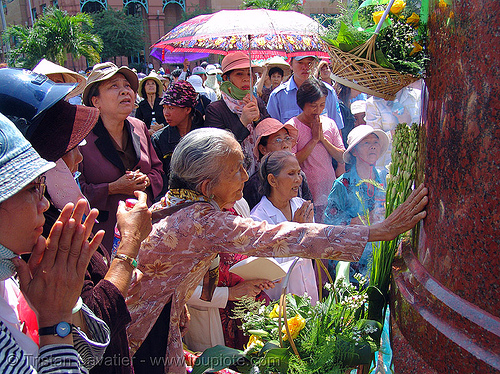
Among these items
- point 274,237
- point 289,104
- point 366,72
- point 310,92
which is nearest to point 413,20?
point 366,72

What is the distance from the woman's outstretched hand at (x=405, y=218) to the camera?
164 cm

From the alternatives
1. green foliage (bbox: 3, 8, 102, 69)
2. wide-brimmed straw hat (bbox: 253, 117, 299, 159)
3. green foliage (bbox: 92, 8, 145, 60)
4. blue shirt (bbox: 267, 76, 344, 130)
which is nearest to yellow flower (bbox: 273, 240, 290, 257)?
wide-brimmed straw hat (bbox: 253, 117, 299, 159)

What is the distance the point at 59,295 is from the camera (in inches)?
46.5

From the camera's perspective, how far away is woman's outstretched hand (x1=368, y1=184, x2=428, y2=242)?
5.37 feet

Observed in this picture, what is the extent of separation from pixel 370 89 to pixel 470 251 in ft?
2.44

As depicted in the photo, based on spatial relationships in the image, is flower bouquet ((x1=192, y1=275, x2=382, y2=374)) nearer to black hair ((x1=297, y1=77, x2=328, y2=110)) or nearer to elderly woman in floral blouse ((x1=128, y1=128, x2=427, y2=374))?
elderly woman in floral blouse ((x1=128, y1=128, x2=427, y2=374))

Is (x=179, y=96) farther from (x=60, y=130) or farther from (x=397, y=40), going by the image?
(x=397, y=40)

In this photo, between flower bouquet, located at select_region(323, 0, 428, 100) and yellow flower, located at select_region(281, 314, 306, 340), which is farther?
yellow flower, located at select_region(281, 314, 306, 340)

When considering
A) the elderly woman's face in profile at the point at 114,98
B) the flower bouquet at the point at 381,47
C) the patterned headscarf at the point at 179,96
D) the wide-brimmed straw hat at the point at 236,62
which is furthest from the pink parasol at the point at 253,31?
the flower bouquet at the point at 381,47

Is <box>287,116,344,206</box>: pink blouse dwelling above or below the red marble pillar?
below

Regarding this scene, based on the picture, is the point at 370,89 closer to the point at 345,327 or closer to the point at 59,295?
the point at 345,327

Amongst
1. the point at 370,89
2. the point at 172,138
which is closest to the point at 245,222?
the point at 370,89

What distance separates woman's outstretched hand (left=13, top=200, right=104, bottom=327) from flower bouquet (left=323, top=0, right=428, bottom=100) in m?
1.15

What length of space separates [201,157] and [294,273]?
4.03 feet
